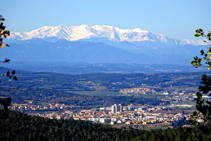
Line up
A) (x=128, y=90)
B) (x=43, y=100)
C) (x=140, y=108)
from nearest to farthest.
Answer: (x=140, y=108), (x=43, y=100), (x=128, y=90)

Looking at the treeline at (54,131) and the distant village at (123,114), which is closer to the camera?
the treeline at (54,131)

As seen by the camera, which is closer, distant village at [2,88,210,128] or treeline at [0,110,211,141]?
treeline at [0,110,211,141]

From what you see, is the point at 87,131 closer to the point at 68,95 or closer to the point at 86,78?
the point at 68,95

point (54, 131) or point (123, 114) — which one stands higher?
point (54, 131)

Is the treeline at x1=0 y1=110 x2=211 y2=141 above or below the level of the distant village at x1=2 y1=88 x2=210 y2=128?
A: above

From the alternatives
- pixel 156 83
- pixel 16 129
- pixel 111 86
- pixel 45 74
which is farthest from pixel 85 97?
pixel 16 129

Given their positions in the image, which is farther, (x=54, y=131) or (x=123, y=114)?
(x=123, y=114)

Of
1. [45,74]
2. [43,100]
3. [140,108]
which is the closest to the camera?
[140,108]

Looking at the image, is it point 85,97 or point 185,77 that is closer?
point 85,97

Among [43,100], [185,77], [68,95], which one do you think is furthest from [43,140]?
[185,77]

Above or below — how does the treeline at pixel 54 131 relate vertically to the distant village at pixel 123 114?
above
